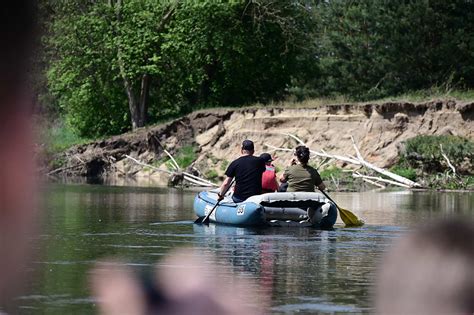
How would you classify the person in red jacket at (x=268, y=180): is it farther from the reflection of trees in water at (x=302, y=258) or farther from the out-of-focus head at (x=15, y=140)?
the out-of-focus head at (x=15, y=140)

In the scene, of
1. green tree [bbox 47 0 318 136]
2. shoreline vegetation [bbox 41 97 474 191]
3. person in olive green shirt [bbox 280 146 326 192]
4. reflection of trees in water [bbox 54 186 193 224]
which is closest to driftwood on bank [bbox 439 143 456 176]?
shoreline vegetation [bbox 41 97 474 191]

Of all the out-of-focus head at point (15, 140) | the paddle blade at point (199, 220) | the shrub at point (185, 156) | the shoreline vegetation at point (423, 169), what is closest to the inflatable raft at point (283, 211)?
the paddle blade at point (199, 220)

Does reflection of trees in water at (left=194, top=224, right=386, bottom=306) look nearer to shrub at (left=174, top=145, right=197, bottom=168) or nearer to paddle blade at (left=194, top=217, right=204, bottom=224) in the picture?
paddle blade at (left=194, top=217, right=204, bottom=224)

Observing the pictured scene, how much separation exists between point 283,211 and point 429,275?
18.9 meters

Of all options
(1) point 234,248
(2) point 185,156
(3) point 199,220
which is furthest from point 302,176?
(2) point 185,156

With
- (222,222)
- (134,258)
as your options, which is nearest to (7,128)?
(134,258)

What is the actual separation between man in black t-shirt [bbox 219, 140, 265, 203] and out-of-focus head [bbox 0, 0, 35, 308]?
18747mm

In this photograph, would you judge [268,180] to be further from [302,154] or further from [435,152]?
[435,152]

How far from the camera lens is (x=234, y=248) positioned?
1641cm

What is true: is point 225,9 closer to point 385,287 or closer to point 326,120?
point 326,120

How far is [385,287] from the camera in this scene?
5.87 ft

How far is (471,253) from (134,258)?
12.8m

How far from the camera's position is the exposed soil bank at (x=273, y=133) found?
43.5m

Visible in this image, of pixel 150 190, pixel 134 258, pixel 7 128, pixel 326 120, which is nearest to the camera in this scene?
pixel 7 128
